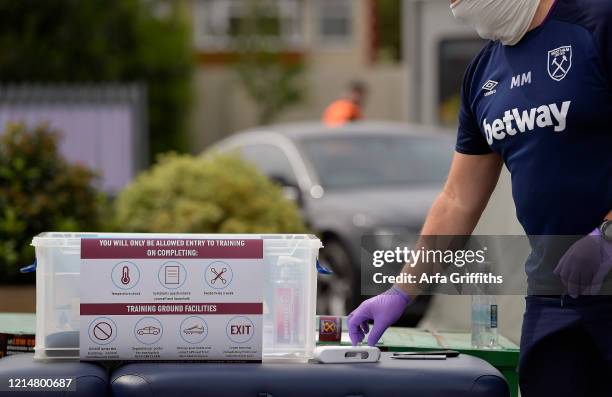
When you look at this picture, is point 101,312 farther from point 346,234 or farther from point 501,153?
point 346,234

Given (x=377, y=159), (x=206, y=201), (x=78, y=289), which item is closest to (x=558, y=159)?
(x=78, y=289)

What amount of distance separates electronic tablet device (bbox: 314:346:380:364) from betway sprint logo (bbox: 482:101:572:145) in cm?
66

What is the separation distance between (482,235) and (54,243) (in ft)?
5.73

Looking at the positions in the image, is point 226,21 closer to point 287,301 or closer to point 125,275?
point 287,301

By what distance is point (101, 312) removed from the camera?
3.19 m

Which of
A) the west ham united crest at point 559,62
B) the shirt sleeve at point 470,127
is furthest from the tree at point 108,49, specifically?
the west ham united crest at point 559,62

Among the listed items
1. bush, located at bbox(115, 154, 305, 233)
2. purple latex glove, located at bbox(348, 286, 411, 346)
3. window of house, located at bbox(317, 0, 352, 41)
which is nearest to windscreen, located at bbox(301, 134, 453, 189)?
bush, located at bbox(115, 154, 305, 233)

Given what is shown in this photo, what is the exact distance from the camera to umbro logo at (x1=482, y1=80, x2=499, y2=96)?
10.8ft

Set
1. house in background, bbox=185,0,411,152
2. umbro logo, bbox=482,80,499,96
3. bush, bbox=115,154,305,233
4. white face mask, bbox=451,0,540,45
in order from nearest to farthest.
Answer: white face mask, bbox=451,0,540,45 → umbro logo, bbox=482,80,499,96 → bush, bbox=115,154,305,233 → house in background, bbox=185,0,411,152

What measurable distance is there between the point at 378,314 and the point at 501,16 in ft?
3.00

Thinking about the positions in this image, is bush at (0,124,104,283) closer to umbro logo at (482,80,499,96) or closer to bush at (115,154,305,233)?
bush at (115,154,305,233)

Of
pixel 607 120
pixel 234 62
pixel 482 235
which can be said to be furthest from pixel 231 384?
pixel 234 62

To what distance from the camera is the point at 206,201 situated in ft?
24.4

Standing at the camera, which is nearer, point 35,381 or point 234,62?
point 35,381
